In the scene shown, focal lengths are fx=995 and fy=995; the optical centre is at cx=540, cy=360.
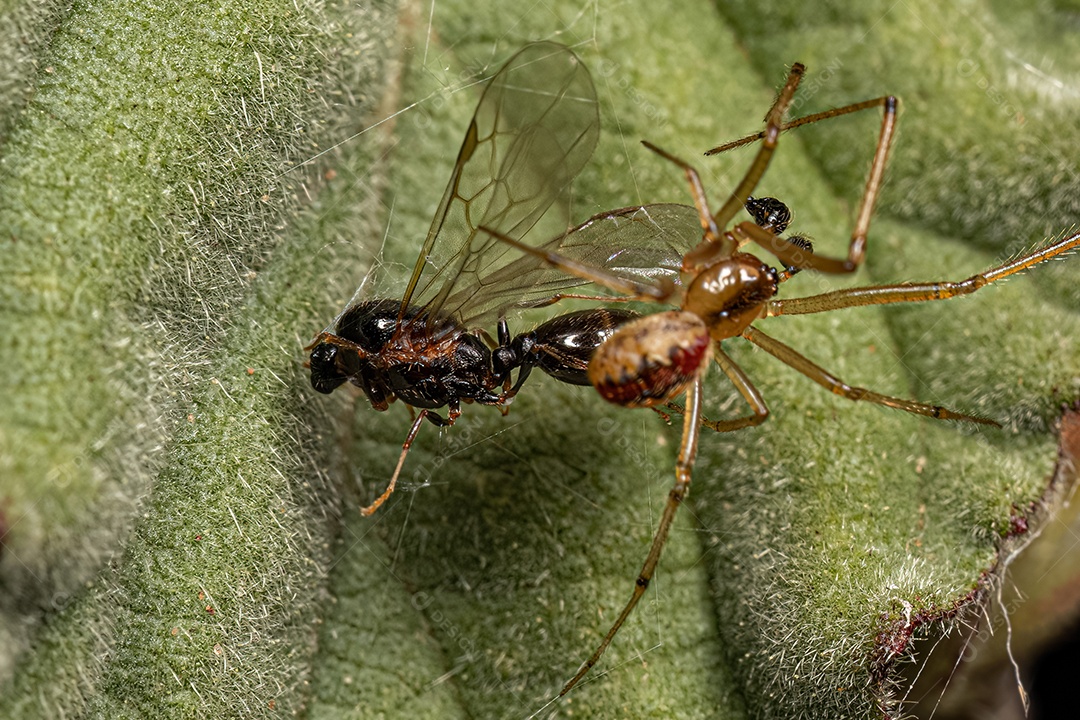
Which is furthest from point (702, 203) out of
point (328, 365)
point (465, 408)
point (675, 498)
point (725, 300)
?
point (328, 365)

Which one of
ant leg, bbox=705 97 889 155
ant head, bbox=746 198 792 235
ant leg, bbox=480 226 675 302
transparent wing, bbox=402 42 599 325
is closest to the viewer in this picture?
ant leg, bbox=480 226 675 302

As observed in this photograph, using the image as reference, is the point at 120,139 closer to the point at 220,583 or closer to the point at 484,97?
the point at 484,97

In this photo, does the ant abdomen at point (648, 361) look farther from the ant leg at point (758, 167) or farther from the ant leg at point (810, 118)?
the ant leg at point (810, 118)

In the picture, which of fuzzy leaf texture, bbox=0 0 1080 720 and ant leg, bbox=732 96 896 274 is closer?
fuzzy leaf texture, bbox=0 0 1080 720

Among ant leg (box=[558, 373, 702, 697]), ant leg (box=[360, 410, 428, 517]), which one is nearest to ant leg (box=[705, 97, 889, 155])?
ant leg (box=[558, 373, 702, 697])

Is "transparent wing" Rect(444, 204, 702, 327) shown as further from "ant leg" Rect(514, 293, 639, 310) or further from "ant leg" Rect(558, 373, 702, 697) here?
"ant leg" Rect(558, 373, 702, 697)

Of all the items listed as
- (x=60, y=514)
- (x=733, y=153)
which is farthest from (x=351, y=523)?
(x=733, y=153)

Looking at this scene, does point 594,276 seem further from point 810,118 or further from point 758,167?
point 810,118
